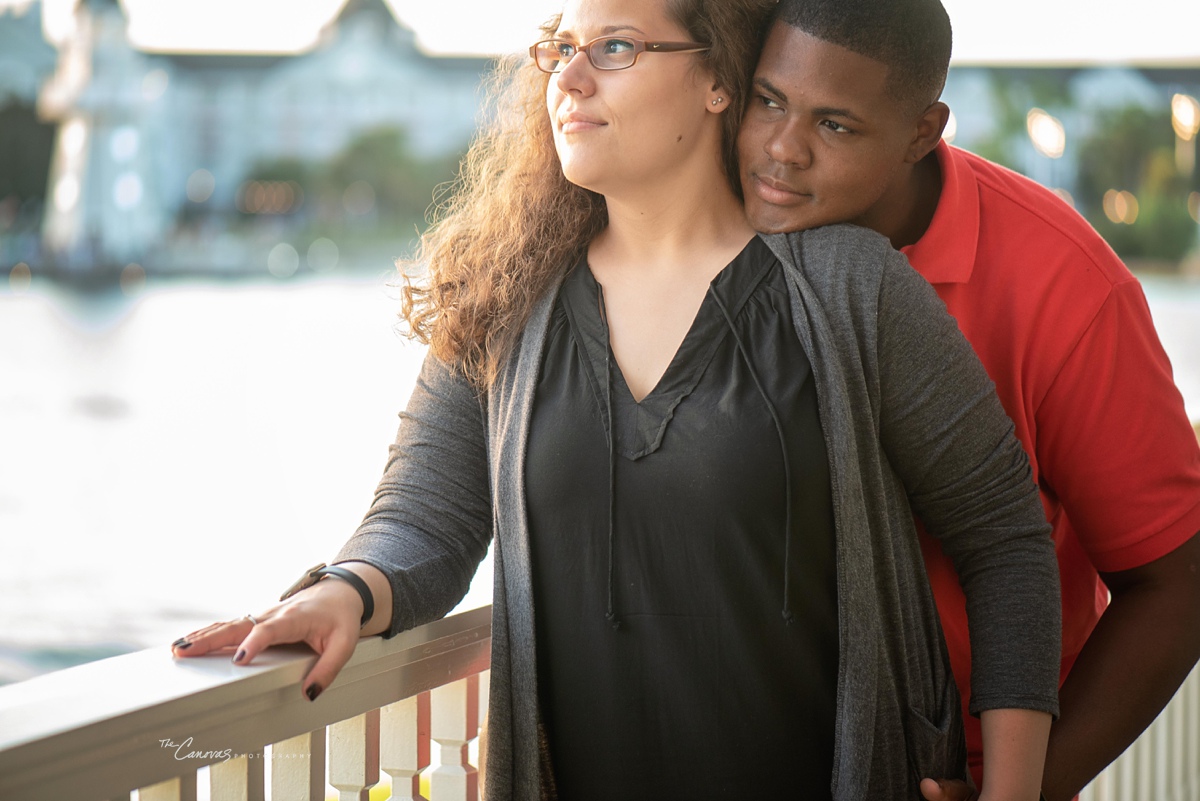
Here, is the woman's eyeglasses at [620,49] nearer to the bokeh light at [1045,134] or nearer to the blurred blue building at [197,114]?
the bokeh light at [1045,134]

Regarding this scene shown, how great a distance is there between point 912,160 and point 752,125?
232mm

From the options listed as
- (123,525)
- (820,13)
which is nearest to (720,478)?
(820,13)

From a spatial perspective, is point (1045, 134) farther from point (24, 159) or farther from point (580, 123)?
point (24, 159)

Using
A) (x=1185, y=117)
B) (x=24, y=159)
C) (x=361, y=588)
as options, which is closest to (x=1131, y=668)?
(x=361, y=588)

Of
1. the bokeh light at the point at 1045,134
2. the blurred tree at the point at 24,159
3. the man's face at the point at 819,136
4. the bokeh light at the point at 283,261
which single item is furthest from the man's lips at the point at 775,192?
the blurred tree at the point at 24,159

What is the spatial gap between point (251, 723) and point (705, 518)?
0.53m

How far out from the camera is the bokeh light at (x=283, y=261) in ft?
173

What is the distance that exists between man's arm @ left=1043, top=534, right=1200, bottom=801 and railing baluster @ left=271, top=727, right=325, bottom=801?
892mm

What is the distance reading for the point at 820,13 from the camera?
1.47 metres

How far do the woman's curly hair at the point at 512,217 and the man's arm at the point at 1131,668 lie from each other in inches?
29.9

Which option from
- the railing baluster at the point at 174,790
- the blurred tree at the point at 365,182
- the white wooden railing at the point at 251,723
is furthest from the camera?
the blurred tree at the point at 365,182

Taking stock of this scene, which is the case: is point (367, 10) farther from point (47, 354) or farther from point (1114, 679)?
point (1114, 679)

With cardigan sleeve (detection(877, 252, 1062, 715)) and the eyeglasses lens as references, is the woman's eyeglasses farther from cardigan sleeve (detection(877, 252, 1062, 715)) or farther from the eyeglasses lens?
cardigan sleeve (detection(877, 252, 1062, 715))

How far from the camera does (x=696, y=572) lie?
133 centimetres
